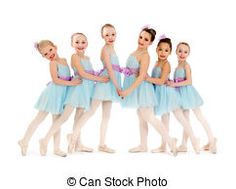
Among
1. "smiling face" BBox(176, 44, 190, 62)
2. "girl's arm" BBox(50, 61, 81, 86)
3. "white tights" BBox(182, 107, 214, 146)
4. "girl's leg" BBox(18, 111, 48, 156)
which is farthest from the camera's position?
"white tights" BBox(182, 107, 214, 146)

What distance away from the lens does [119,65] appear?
22.6 ft

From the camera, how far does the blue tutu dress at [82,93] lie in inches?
263

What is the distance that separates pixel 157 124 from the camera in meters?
6.77

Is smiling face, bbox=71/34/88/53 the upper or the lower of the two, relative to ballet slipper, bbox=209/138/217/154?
upper

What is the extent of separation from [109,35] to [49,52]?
69 cm

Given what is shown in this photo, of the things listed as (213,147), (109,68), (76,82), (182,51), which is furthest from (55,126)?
(213,147)

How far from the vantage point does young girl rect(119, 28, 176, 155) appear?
6707 millimetres

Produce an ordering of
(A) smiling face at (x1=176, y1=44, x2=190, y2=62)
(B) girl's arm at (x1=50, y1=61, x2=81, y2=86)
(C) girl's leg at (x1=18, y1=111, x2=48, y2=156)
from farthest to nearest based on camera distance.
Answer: (A) smiling face at (x1=176, y1=44, x2=190, y2=62) < (C) girl's leg at (x1=18, y1=111, x2=48, y2=156) < (B) girl's arm at (x1=50, y1=61, x2=81, y2=86)

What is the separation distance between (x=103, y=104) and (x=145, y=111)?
19.4 inches

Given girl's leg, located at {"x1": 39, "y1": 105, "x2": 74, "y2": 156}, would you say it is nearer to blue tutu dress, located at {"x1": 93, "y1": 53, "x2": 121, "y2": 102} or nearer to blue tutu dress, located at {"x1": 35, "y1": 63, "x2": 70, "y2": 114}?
blue tutu dress, located at {"x1": 35, "y1": 63, "x2": 70, "y2": 114}

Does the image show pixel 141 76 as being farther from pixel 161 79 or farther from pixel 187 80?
pixel 187 80

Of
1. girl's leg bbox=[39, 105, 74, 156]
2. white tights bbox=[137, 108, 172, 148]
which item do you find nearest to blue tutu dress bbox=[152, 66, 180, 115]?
white tights bbox=[137, 108, 172, 148]

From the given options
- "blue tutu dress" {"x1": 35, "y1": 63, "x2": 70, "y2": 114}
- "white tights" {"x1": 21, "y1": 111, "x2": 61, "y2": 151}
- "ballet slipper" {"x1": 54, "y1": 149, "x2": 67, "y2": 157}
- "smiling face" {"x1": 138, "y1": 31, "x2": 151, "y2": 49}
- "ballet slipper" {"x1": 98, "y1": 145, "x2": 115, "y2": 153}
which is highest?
"smiling face" {"x1": 138, "y1": 31, "x2": 151, "y2": 49}

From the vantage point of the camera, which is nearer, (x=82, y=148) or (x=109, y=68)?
(x=109, y=68)
